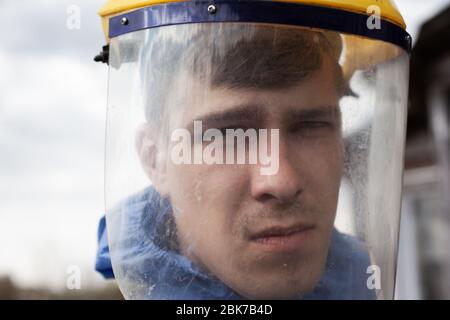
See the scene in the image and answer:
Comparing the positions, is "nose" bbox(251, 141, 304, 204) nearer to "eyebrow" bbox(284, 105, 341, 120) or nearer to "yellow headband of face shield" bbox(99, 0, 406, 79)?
"eyebrow" bbox(284, 105, 341, 120)

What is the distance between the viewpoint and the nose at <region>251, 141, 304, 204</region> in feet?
3.70

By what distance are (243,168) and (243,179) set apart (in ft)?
0.07

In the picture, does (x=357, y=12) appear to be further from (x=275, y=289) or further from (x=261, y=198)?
(x=275, y=289)

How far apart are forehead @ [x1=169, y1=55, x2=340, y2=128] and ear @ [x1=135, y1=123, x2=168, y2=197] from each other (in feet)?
0.17

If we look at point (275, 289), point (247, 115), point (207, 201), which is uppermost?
point (247, 115)

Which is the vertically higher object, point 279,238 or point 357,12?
point 357,12

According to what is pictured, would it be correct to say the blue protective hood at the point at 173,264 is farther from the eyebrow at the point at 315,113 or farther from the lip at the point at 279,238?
the eyebrow at the point at 315,113

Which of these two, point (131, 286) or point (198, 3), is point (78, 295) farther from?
point (198, 3)

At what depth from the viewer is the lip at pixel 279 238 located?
1143 millimetres

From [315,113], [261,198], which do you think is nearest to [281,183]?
[261,198]

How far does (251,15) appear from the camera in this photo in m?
1.16

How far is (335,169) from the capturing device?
1.20 m

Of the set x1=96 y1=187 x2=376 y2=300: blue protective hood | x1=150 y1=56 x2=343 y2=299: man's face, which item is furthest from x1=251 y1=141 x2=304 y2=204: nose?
x1=96 y1=187 x2=376 y2=300: blue protective hood
